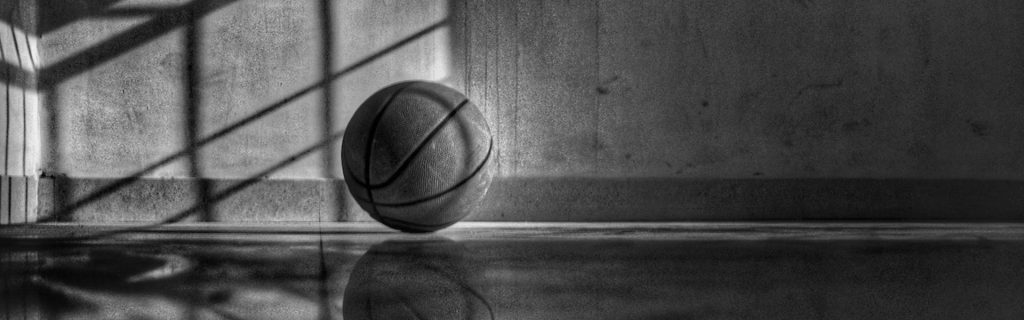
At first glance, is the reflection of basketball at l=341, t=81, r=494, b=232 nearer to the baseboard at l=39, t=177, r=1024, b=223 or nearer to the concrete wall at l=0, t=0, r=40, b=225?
the baseboard at l=39, t=177, r=1024, b=223

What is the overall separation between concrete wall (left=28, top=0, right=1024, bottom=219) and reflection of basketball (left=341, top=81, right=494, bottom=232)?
1.07 m

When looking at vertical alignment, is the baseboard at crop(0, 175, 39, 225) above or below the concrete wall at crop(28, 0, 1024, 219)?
below

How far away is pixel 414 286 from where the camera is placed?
1.86m

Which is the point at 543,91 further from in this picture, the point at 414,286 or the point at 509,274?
the point at 414,286

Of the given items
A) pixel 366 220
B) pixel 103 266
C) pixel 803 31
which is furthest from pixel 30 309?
pixel 803 31

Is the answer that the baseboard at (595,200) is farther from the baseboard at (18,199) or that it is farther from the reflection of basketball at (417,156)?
the reflection of basketball at (417,156)

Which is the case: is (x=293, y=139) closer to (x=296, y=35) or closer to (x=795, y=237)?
(x=296, y=35)

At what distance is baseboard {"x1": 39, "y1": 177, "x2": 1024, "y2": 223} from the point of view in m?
4.20

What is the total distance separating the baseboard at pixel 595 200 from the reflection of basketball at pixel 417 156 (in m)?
1.05

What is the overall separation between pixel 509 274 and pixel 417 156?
38.5 inches

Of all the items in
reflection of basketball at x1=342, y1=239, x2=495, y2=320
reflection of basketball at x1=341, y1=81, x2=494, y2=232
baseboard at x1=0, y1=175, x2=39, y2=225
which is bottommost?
baseboard at x1=0, y1=175, x2=39, y2=225

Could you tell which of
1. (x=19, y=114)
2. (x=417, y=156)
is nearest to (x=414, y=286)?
(x=417, y=156)

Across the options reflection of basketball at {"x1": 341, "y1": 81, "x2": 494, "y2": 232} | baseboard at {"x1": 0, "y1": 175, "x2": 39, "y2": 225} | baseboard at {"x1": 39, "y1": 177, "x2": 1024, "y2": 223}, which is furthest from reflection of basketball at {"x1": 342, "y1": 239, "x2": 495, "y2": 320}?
baseboard at {"x1": 0, "y1": 175, "x2": 39, "y2": 225}

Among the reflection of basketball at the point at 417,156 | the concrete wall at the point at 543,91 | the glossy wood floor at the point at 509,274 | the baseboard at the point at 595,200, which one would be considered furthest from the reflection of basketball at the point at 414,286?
the concrete wall at the point at 543,91
